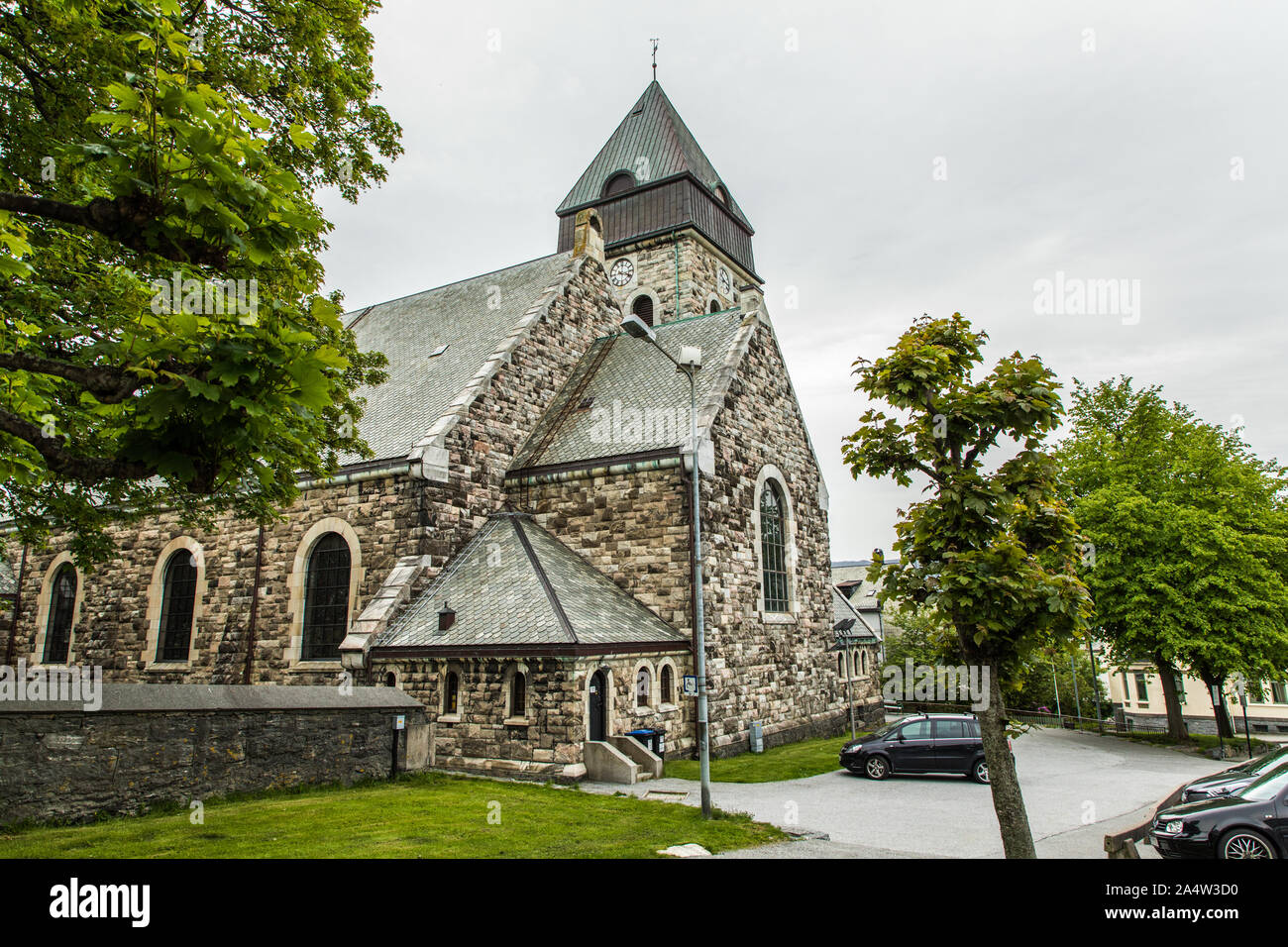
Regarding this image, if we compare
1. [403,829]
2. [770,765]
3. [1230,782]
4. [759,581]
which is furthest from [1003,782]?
[759,581]

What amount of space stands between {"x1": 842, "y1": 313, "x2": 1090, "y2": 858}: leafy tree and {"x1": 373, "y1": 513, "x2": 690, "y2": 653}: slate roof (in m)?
7.20

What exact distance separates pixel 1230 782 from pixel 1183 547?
16.8 m

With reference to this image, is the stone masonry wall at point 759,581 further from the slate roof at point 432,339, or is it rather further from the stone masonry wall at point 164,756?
the stone masonry wall at point 164,756

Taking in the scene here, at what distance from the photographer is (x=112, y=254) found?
1004 cm

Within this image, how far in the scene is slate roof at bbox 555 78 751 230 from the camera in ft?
106

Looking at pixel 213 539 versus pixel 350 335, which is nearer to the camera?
pixel 350 335

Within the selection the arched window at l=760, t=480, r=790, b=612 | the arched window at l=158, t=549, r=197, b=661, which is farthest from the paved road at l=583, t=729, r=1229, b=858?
the arched window at l=158, t=549, r=197, b=661

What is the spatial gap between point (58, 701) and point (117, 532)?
15.7 meters

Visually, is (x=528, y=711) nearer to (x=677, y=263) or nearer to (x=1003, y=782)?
(x=1003, y=782)

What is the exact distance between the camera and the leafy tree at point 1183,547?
23.6 metres

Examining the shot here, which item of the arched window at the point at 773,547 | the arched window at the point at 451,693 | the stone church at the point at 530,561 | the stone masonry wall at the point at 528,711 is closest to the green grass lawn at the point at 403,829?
the stone masonry wall at the point at 528,711

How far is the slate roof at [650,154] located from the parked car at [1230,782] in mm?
26583
